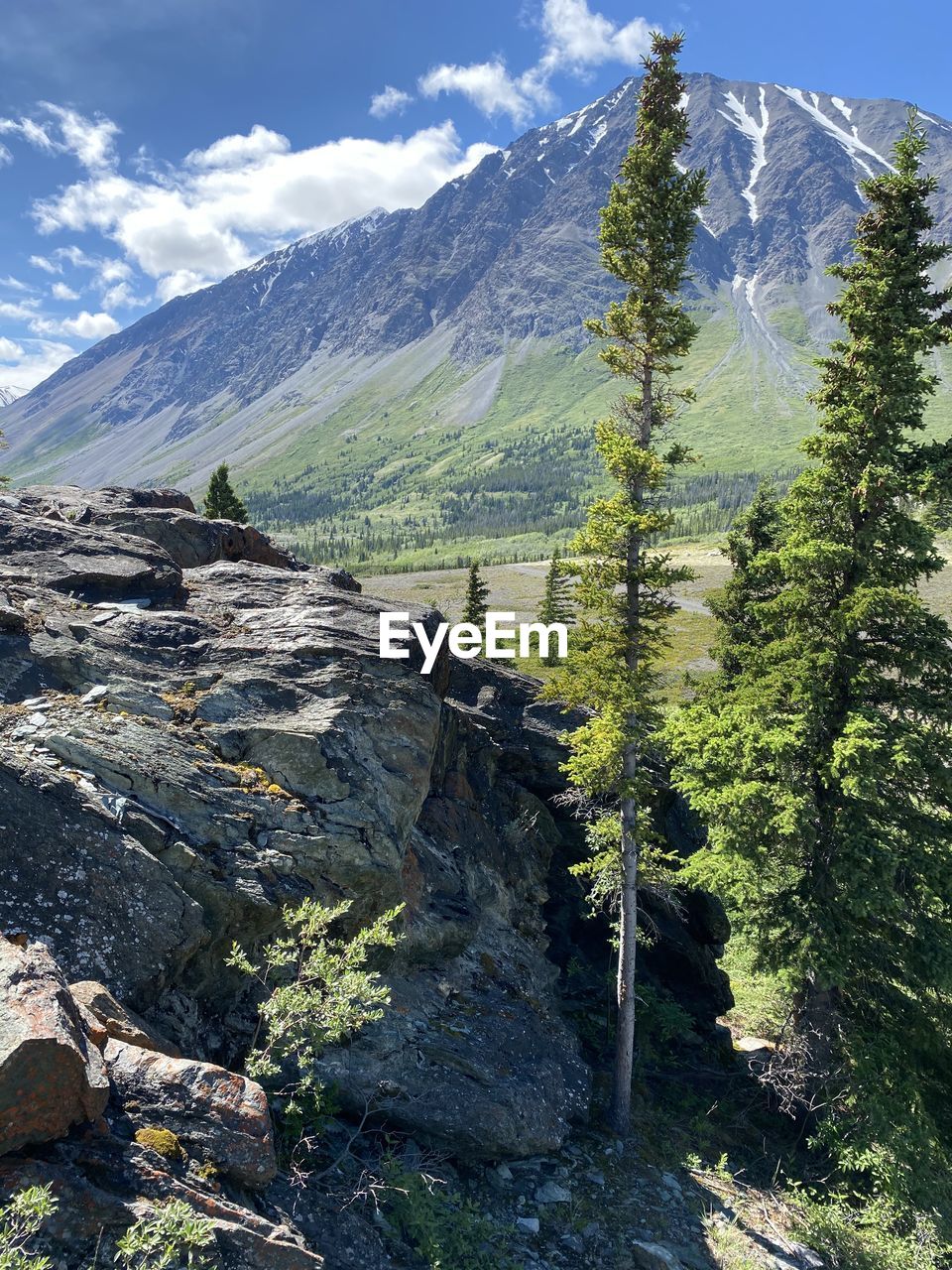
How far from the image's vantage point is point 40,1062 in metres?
6.59

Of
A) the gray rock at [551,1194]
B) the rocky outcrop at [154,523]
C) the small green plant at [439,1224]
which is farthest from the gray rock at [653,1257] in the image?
the rocky outcrop at [154,523]

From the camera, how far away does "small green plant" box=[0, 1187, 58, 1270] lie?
5.32 m

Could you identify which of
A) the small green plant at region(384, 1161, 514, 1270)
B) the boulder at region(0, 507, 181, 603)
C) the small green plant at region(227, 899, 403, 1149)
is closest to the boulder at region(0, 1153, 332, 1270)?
the small green plant at region(227, 899, 403, 1149)

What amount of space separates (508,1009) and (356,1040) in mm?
4810

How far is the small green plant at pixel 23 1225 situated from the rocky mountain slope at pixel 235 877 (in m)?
0.32

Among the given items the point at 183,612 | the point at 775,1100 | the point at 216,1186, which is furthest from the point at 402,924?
the point at 775,1100

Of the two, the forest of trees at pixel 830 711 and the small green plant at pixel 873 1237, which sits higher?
the forest of trees at pixel 830 711

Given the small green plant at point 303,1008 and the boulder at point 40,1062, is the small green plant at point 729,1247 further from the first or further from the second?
the boulder at point 40,1062

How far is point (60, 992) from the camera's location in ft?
24.6

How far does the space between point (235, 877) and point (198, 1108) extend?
13.4 feet

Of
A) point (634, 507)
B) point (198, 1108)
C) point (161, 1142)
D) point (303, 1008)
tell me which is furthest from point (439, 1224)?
point (634, 507)

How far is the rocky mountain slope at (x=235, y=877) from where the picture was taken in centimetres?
738

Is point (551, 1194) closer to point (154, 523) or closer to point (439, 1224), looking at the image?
point (439, 1224)

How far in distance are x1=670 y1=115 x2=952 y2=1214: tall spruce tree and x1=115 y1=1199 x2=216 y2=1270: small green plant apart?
12.5 metres
